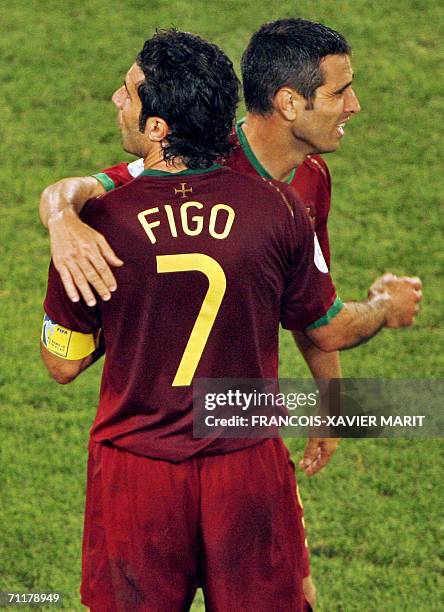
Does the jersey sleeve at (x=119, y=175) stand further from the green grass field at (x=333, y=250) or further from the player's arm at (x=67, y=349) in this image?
the green grass field at (x=333, y=250)

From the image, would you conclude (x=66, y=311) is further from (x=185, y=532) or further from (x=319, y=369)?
(x=319, y=369)

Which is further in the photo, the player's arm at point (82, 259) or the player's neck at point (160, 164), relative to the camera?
the player's neck at point (160, 164)

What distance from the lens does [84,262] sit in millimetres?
3779

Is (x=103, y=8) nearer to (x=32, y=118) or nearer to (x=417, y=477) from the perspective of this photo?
(x=32, y=118)

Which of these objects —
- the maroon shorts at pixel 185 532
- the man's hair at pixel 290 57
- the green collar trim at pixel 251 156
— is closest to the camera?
the maroon shorts at pixel 185 532

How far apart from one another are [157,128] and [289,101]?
0.87 m

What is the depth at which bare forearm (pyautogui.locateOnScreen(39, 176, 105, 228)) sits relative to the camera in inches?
159

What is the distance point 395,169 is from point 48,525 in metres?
3.77

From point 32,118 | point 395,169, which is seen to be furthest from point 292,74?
point 32,118

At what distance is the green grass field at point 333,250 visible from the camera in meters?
6.09

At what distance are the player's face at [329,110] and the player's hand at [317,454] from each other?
1117 millimetres
